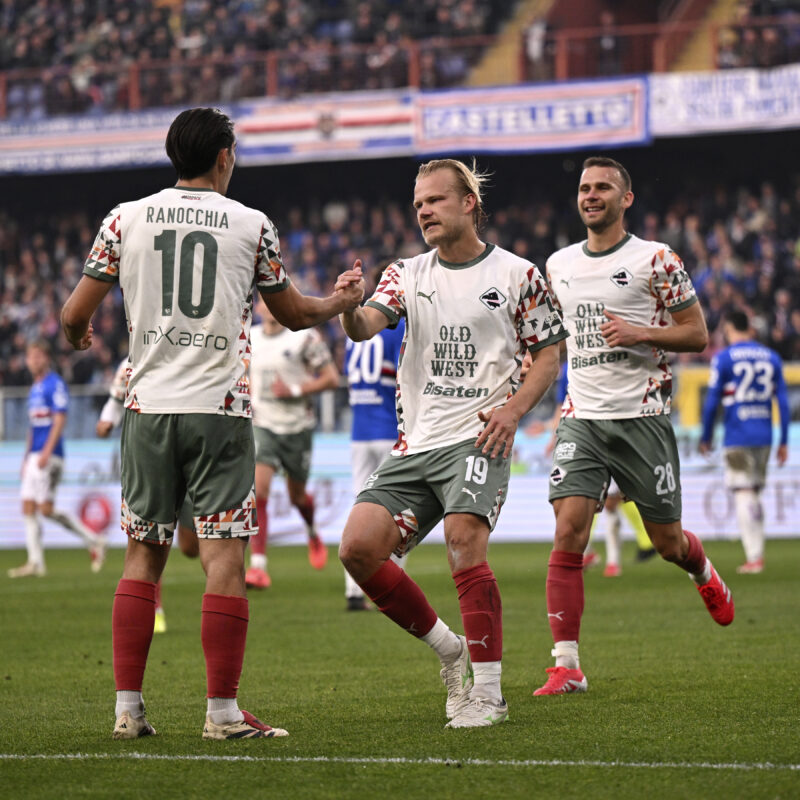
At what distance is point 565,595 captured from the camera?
637 cm

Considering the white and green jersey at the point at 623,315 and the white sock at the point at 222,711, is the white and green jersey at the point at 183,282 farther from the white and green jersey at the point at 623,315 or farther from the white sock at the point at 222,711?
the white and green jersey at the point at 623,315

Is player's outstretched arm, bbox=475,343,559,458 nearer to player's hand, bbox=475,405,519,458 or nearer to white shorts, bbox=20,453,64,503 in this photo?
player's hand, bbox=475,405,519,458

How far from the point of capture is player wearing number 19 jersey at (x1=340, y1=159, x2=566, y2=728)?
17.5 feet

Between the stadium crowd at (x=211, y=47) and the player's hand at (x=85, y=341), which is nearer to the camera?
the player's hand at (x=85, y=341)

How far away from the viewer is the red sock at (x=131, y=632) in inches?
195

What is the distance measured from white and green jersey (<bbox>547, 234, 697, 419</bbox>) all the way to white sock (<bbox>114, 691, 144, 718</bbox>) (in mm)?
2643

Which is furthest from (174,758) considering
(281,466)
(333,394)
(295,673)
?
(333,394)

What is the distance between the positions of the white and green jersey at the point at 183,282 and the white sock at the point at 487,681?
1320 mm

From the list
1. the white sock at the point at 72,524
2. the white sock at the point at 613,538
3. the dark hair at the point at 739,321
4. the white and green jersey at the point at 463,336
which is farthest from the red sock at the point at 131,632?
the white sock at the point at 72,524

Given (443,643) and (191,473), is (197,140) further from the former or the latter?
(443,643)

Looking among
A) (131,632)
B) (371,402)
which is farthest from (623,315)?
(371,402)

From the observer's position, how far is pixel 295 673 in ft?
23.4

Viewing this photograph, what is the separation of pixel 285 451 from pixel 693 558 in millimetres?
5636

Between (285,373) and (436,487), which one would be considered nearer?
(436,487)
